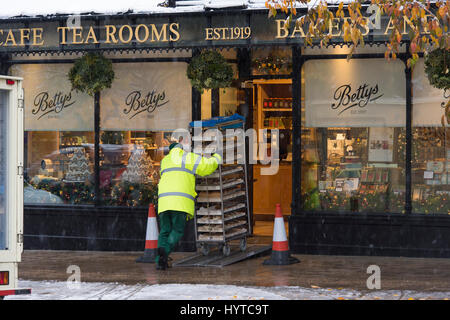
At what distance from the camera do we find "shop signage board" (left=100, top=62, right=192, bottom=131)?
45.9ft

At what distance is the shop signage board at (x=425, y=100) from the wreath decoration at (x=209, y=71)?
9.85 ft

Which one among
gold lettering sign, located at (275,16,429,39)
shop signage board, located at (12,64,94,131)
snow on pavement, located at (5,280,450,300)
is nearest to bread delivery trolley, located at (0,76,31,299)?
snow on pavement, located at (5,280,450,300)

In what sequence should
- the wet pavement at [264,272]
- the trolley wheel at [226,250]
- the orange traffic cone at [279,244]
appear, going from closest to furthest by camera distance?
the wet pavement at [264,272] → the orange traffic cone at [279,244] → the trolley wheel at [226,250]

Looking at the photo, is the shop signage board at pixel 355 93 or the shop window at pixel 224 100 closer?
the shop signage board at pixel 355 93

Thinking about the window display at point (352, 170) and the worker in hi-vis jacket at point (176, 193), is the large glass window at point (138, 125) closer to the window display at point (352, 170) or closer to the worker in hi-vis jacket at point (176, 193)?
the worker in hi-vis jacket at point (176, 193)

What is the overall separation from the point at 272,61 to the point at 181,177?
3.80 meters

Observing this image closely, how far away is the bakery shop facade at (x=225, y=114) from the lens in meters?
13.1

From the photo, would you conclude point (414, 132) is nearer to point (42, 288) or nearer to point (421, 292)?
point (421, 292)

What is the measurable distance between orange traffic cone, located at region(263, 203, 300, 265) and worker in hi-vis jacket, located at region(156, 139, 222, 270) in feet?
4.16

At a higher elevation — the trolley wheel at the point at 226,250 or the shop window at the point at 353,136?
the shop window at the point at 353,136

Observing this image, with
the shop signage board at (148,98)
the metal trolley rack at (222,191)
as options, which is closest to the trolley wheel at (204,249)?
the metal trolley rack at (222,191)

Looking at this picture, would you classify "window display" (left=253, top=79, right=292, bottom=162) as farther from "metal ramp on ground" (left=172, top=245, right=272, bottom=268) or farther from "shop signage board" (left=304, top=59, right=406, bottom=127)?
"metal ramp on ground" (left=172, top=245, right=272, bottom=268)

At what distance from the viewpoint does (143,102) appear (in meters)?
14.1
